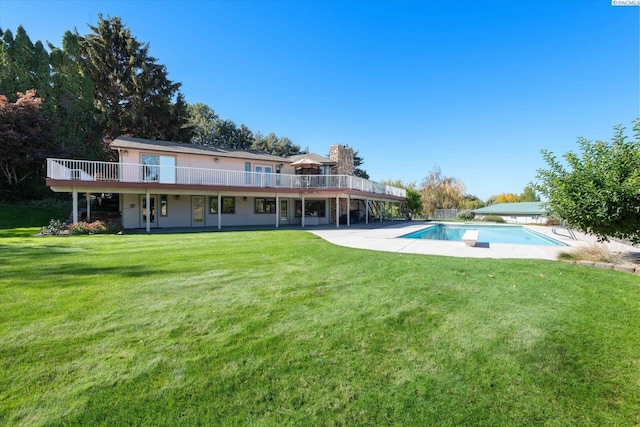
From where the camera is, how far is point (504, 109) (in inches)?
945

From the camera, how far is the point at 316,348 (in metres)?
3.37

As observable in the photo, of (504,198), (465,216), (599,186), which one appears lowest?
(465,216)

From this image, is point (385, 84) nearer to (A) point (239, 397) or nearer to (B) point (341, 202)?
(B) point (341, 202)

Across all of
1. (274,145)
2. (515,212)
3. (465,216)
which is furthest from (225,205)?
(515,212)

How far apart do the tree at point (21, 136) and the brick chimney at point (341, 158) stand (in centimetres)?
2083

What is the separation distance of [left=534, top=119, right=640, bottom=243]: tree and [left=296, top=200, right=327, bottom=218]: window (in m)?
16.4

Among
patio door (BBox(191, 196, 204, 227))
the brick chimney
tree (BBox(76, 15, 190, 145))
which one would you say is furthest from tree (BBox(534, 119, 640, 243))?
tree (BBox(76, 15, 190, 145))

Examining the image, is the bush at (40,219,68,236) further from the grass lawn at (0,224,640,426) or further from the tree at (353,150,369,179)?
the tree at (353,150,369,179)

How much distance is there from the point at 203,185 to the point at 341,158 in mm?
12656

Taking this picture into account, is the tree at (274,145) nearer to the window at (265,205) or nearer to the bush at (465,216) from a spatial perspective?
the window at (265,205)

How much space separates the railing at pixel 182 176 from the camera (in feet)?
47.5

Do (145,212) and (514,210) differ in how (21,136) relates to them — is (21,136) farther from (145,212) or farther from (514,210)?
(514,210)

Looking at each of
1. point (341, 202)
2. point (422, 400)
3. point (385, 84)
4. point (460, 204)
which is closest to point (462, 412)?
point (422, 400)

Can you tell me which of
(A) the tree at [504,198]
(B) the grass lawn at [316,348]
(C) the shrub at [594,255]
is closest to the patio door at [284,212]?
(B) the grass lawn at [316,348]
